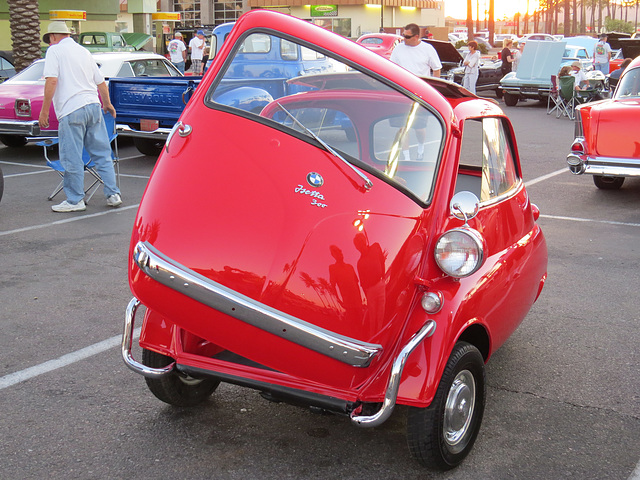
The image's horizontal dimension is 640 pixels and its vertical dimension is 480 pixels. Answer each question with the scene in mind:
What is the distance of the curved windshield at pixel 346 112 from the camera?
325 cm

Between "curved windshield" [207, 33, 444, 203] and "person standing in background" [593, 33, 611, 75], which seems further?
"person standing in background" [593, 33, 611, 75]

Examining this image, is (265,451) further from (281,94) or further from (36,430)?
(281,94)

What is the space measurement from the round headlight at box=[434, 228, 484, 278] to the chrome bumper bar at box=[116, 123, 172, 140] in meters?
8.62

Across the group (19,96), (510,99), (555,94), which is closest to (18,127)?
(19,96)

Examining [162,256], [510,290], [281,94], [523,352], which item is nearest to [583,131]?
[523,352]

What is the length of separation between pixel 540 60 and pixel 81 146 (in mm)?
16551

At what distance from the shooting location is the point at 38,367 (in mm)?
4352

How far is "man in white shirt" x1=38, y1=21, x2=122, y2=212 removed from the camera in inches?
314

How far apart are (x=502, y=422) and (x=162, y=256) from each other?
187cm

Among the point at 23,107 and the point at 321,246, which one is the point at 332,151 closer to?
the point at 321,246

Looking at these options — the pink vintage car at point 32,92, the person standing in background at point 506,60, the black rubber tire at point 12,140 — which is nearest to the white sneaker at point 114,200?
the pink vintage car at point 32,92

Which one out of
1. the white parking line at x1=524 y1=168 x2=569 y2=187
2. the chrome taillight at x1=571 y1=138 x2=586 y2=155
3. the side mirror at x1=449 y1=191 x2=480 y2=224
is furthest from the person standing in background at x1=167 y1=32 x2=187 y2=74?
the side mirror at x1=449 y1=191 x2=480 y2=224

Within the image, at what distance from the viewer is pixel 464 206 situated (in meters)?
3.26

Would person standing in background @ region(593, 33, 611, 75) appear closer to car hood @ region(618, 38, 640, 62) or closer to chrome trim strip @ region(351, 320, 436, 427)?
car hood @ region(618, 38, 640, 62)
